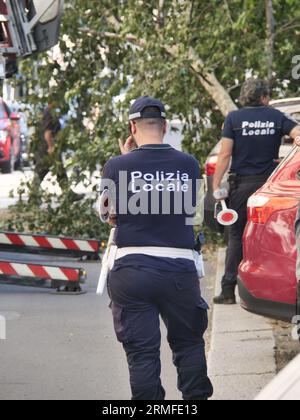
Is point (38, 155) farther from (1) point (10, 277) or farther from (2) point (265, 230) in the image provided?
(2) point (265, 230)

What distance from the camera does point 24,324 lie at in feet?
29.8

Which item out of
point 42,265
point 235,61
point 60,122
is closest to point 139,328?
point 42,265

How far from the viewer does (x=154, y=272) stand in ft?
17.9

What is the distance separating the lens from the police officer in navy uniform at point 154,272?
17.8 ft

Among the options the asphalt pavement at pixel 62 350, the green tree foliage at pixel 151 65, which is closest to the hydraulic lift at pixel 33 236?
the asphalt pavement at pixel 62 350

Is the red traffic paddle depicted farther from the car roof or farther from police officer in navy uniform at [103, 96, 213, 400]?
the car roof

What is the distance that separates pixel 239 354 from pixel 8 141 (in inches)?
731

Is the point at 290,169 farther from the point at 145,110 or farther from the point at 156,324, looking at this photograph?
the point at 156,324

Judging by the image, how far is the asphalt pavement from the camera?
6930 mm

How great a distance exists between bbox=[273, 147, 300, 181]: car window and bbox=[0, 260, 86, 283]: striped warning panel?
3.20m

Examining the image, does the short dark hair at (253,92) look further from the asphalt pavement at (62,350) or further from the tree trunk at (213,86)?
the tree trunk at (213,86)

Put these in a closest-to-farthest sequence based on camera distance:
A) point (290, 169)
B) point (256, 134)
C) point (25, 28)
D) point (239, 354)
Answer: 1. point (290, 169)
2. point (239, 354)
3. point (256, 134)
4. point (25, 28)

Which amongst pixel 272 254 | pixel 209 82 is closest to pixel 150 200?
pixel 272 254
